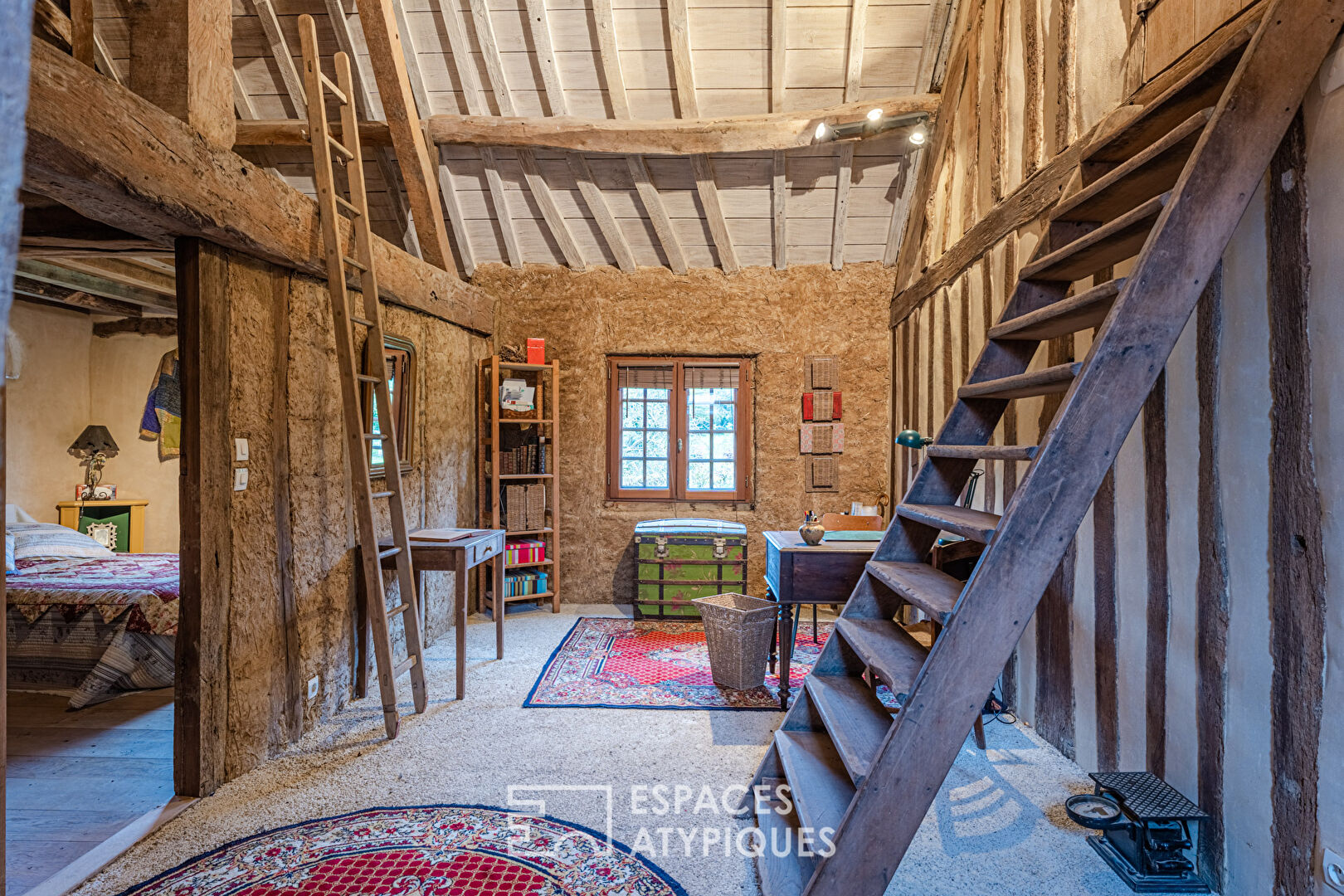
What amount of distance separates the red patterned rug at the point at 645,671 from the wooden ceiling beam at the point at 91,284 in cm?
344

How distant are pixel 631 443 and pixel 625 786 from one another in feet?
11.9

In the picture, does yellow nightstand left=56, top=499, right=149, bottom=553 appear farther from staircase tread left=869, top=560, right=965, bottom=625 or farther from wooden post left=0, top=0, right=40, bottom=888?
wooden post left=0, top=0, right=40, bottom=888

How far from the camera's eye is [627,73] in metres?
4.82

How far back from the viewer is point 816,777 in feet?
6.95

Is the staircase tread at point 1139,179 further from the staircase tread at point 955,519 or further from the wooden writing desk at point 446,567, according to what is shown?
the wooden writing desk at point 446,567

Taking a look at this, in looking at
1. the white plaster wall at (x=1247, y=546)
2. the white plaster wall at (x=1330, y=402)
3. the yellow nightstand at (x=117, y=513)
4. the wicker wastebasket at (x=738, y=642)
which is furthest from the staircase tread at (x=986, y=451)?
the yellow nightstand at (x=117, y=513)

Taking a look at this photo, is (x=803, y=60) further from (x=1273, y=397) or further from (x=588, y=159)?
(x=1273, y=397)

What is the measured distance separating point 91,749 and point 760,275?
5217mm

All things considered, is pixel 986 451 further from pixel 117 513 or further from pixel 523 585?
pixel 117 513

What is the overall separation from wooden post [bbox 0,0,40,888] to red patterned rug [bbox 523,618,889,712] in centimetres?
363

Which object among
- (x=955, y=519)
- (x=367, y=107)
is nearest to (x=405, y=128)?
(x=367, y=107)

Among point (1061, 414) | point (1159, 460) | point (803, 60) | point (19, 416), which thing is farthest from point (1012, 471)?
point (19, 416)

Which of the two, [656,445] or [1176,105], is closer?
[1176,105]

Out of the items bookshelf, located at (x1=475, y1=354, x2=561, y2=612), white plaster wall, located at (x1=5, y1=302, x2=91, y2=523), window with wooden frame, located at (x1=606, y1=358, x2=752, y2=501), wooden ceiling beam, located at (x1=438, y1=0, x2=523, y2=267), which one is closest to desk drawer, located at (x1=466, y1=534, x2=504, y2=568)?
bookshelf, located at (x1=475, y1=354, x2=561, y2=612)
